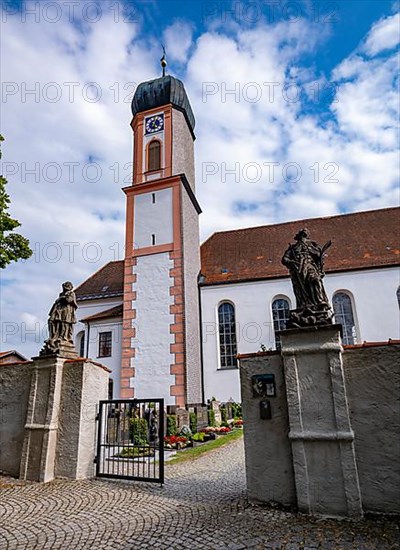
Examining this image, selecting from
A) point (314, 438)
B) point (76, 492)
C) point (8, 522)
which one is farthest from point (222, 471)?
point (8, 522)

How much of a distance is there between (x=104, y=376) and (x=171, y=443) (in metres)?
5.29

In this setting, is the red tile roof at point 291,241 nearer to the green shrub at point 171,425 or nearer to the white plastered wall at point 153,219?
the white plastered wall at point 153,219

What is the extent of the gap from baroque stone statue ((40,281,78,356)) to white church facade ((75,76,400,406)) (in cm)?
948

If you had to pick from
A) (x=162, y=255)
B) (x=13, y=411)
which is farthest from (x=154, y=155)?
(x=13, y=411)

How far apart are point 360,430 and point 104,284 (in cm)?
2070

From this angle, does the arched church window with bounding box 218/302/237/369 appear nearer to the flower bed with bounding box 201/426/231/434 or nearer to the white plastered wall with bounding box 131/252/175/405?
the white plastered wall with bounding box 131/252/175/405

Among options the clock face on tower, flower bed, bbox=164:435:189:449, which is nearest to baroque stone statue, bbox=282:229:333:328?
flower bed, bbox=164:435:189:449

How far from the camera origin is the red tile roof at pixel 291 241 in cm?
1977

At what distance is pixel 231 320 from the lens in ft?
66.0

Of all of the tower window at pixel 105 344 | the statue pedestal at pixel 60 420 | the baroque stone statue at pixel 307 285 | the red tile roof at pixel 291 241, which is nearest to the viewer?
the baroque stone statue at pixel 307 285

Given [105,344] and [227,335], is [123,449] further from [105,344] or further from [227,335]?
[105,344]

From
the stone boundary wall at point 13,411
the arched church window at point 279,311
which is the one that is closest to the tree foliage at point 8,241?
the stone boundary wall at point 13,411

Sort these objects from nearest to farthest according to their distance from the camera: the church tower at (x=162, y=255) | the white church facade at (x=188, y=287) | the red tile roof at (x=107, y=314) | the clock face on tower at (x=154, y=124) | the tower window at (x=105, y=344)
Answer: the church tower at (x=162, y=255) → the white church facade at (x=188, y=287) → the tower window at (x=105, y=344) → the red tile roof at (x=107, y=314) → the clock face on tower at (x=154, y=124)

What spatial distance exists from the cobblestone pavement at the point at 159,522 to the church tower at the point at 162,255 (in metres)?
10.3
